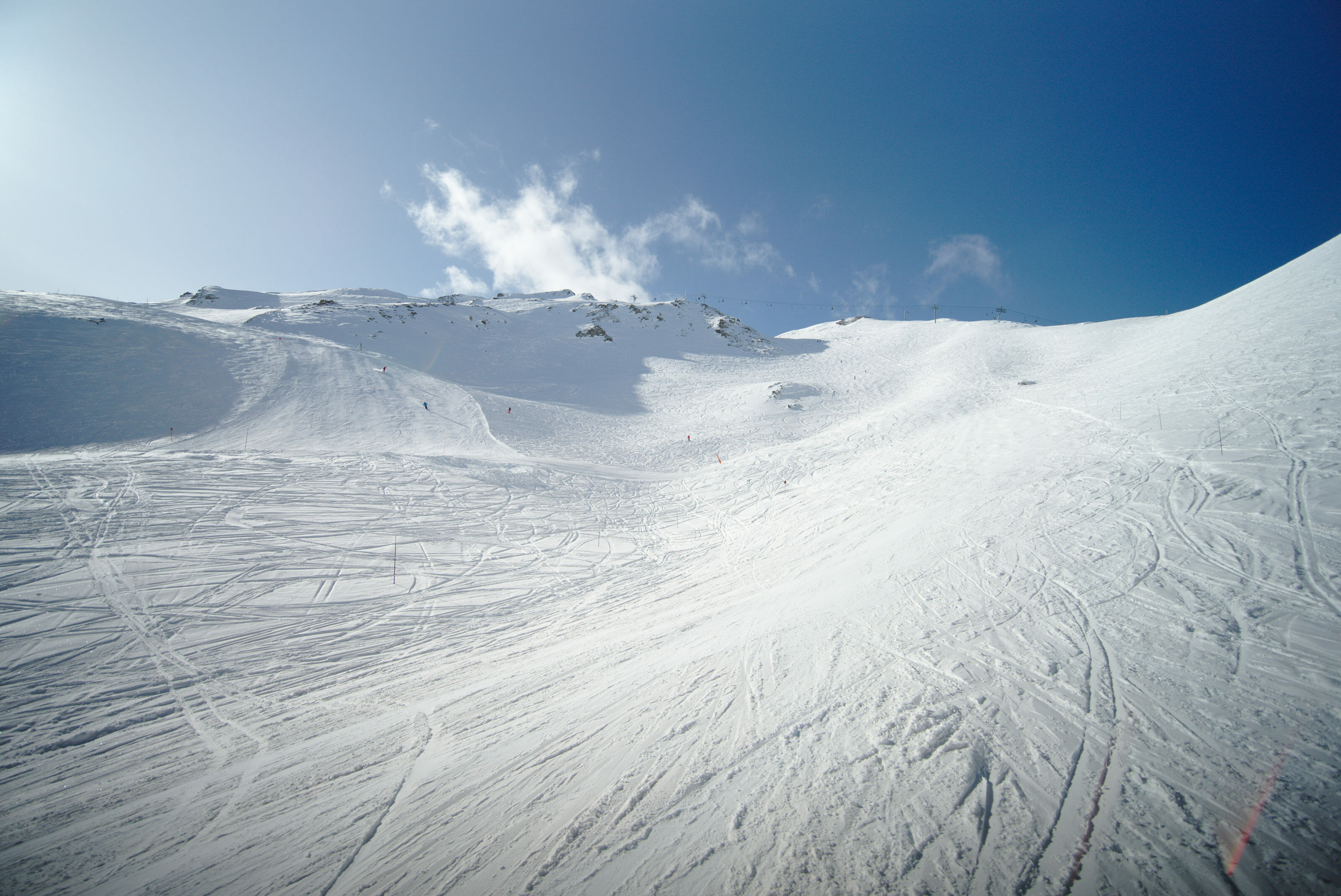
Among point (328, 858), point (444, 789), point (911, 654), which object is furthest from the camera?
point (911, 654)

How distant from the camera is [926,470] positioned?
12828mm

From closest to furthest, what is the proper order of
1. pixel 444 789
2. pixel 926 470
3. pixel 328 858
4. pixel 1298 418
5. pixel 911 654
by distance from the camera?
pixel 328 858 → pixel 444 789 → pixel 911 654 → pixel 1298 418 → pixel 926 470

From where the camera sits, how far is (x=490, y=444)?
18.0m

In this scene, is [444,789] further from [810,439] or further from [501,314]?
[501,314]

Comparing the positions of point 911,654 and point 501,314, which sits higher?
point 501,314

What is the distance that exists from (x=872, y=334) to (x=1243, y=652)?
45669 mm

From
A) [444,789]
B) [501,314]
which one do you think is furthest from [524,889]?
[501,314]

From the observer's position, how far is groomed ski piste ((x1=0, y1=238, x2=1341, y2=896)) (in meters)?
3.05

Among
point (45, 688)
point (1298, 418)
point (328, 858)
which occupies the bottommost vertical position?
point (45, 688)

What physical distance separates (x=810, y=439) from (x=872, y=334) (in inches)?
1273

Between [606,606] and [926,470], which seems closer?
[606,606]

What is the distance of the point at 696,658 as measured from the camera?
5.76 m

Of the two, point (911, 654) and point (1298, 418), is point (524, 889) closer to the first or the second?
Result: point (911, 654)

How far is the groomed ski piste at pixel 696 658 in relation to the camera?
10.0 feet
